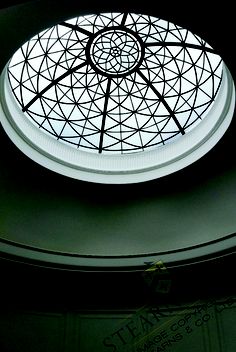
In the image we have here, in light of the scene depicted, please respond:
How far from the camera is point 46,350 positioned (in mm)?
14984

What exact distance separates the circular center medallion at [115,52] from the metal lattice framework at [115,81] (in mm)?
41

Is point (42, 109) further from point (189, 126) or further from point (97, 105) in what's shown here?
point (189, 126)

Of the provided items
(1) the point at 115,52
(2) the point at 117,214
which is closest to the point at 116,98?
(1) the point at 115,52

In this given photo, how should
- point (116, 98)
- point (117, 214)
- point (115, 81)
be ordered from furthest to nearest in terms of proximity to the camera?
point (116, 98) → point (115, 81) → point (117, 214)

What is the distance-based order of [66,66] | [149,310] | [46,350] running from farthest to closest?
[66,66], [149,310], [46,350]

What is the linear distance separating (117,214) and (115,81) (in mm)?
5943

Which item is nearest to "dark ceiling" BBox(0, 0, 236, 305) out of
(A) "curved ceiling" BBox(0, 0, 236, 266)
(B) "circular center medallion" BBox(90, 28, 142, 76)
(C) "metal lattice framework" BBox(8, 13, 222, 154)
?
(A) "curved ceiling" BBox(0, 0, 236, 266)

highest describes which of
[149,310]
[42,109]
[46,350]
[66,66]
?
[66,66]

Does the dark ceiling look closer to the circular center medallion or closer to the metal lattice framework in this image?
the metal lattice framework

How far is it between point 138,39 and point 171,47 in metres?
1.47

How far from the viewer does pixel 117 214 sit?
63.0 ft

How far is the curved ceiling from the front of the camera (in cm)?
1666

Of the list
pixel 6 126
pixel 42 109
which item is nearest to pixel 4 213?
pixel 6 126

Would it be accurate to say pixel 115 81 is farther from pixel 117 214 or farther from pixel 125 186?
pixel 117 214
